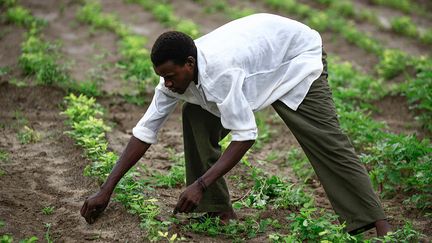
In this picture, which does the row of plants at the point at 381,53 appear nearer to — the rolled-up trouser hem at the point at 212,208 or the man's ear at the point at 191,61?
the rolled-up trouser hem at the point at 212,208

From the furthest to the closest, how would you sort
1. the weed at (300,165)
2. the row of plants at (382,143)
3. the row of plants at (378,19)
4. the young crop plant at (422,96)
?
1. the row of plants at (378,19)
2. the young crop plant at (422,96)
3. the weed at (300,165)
4. the row of plants at (382,143)

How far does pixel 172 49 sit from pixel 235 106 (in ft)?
1.58

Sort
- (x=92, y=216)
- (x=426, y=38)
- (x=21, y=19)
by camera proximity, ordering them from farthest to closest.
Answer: (x=426, y=38) < (x=21, y=19) < (x=92, y=216)

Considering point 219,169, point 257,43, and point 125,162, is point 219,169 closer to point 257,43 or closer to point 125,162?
point 125,162

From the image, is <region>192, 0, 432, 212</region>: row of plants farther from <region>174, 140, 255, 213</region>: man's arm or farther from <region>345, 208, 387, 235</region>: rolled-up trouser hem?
<region>174, 140, 255, 213</region>: man's arm

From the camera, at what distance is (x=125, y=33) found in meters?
8.86

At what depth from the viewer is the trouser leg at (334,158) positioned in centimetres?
384

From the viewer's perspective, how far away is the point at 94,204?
13.1 ft

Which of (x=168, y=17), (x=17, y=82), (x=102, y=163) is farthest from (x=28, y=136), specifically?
(x=168, y=17)

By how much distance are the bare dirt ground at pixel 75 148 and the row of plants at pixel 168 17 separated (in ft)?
0.74

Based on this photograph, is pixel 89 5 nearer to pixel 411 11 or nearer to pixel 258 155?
pixel 258 155

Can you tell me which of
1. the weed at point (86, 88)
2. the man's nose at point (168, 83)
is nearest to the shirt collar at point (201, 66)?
the man's nose at point (168, 83)

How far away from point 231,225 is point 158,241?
0.54m

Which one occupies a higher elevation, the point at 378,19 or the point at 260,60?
the point at 260,60
